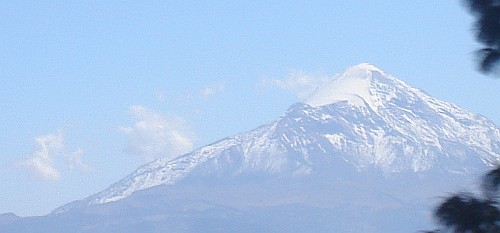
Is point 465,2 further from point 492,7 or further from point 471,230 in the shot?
point 471,230

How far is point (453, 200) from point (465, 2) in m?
2.34

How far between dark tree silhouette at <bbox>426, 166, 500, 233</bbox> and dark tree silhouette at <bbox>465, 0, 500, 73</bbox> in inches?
50.4

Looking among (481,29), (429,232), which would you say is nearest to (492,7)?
(481,29)

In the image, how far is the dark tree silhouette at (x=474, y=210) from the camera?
44.0 feet

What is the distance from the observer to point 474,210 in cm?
1341

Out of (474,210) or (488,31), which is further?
(474,210)

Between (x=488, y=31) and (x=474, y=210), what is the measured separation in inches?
82.6

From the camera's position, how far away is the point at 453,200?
13.5 metres

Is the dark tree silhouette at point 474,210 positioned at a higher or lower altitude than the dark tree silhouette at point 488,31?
lower

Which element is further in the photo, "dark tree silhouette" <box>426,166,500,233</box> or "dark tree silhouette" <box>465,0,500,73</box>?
"dark tree silhouette" <box>426,166,500,233</box>

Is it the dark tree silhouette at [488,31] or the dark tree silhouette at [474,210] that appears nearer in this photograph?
the dark tree silhouette at [488,31]

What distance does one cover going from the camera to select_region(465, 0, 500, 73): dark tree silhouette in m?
13.3

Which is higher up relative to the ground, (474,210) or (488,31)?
(488,31)

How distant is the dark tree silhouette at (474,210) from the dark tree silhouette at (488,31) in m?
1.28
